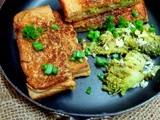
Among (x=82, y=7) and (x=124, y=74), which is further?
(x=82, y=7)

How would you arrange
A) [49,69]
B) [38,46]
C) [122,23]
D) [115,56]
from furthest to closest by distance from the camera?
[122,23] < [115,56] < [38,46] < [49,69]

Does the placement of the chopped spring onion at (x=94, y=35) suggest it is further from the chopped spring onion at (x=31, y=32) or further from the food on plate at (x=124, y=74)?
the chopped spring onion at (x=31, y=32)

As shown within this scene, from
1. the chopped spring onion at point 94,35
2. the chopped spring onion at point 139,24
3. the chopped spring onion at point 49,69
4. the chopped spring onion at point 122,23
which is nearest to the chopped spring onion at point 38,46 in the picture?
the chopped spring onion at point 49,69

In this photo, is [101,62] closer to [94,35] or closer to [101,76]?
[101,76]

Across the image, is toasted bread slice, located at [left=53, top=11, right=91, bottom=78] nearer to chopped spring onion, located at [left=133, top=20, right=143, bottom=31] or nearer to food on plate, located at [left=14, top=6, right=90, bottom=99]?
food on plate, located at [left=14, top=6, right=90, bottom=99]

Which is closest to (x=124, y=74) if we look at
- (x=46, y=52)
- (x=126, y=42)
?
(x=126, y=42)

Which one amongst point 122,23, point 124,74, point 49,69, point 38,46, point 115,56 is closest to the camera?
point 49,69

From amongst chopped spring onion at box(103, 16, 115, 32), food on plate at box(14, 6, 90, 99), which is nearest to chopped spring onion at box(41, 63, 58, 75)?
food on plate at box(14, 6, 90, 99)
